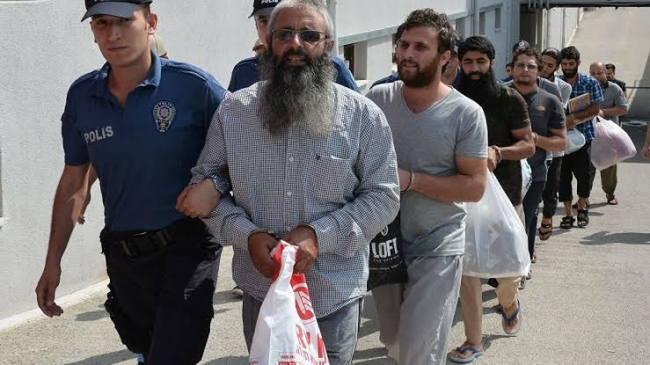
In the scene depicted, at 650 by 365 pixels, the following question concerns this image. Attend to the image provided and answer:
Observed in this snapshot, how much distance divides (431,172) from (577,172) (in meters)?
6.71

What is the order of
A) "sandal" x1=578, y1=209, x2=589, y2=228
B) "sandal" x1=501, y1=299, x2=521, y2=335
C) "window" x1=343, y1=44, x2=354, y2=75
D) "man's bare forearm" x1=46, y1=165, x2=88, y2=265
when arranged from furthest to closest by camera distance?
1. "window" x1=343, y1=44, x2=354, y2=75
2. "sandal" x1=578, y1=209, x2=589, y2=228
3. "sandal" x1=501, y1=299, x2=521, y2=335
4. "man's bare forearm" x1=46, y1=165, x2=88, y2=265

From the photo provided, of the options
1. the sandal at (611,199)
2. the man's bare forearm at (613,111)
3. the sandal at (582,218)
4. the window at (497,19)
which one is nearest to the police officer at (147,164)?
the sandal at (582,218)

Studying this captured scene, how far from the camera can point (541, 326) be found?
7.00 m

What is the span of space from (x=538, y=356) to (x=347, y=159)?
316 centimetres

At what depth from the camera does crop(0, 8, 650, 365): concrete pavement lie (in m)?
6.30

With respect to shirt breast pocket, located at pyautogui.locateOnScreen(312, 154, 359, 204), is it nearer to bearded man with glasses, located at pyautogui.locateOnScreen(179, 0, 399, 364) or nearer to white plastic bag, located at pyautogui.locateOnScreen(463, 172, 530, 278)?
bearded man with glasses, located at pyautogui.locateOnScreen(179, 0, 399, 364)

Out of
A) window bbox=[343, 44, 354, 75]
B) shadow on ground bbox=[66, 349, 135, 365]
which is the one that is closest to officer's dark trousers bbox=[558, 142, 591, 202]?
window bbox=[343, 44, 354, 75]

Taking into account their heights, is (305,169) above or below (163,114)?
below

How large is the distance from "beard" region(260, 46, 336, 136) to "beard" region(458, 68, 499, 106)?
2.77 metres

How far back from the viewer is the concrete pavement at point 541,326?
6297 millimetres

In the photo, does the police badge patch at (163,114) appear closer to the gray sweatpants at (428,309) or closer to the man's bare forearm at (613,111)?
the gray sweatpants at (428,309)

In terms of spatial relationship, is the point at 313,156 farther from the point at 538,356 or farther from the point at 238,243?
the point at 538,356

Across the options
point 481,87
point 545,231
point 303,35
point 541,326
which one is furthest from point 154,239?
point 545,231

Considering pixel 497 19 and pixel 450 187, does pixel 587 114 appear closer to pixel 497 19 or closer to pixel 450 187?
pixel 450 187
